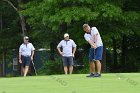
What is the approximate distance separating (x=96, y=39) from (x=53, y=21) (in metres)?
14.2

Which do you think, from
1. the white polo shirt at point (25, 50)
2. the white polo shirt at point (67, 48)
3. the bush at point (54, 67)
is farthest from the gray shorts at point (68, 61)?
the bush at point (54, 67)

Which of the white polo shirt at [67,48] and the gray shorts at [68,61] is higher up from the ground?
the white polo shirt at [67,48]

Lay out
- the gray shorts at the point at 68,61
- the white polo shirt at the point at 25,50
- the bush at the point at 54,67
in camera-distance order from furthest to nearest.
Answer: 1. the bush at the point at 54,67
2. the white polo shirt at the point at 25,50
3. the gray shorts at the point at 68,61

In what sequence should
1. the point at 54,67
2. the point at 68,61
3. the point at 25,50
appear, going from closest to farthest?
1. the point at 68,61
2. the point at 25,50
3. the point at 54,67

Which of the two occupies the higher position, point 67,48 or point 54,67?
point 67,48

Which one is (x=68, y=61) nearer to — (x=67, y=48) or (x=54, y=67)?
(x=67, y=48)

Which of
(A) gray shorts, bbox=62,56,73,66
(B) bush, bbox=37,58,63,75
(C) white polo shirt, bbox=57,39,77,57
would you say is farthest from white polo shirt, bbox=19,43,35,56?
(B) bush, bbox=37,58,63,75

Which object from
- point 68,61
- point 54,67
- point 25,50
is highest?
point 25,50

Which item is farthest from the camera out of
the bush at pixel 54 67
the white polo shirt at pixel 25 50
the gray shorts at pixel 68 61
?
the bush at pixel 54 67

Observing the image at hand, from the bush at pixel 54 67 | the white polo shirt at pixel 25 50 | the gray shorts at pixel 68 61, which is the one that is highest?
the white polo shirt at pixel 25 50

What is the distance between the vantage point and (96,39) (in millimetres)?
18562

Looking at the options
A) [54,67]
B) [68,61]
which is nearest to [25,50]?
[68,61]

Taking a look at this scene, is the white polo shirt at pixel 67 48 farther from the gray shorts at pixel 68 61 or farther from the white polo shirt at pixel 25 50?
the white polo shirt at pixel 25 50

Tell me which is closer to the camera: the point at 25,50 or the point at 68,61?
the point at 68,61
